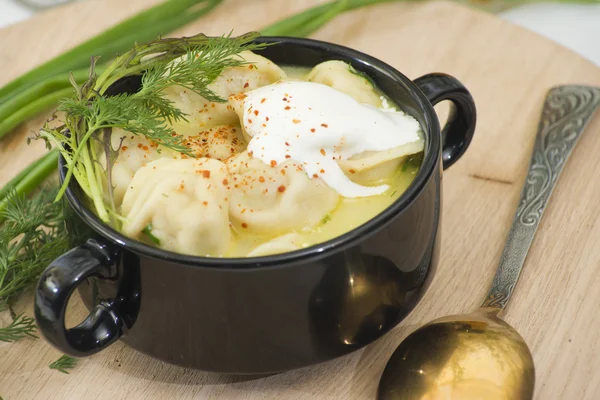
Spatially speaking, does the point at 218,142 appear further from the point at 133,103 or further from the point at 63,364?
the point at 63,364

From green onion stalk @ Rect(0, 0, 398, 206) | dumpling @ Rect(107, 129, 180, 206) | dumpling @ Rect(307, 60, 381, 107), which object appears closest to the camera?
dumpling @ Rect(107, 129, 180, 206)

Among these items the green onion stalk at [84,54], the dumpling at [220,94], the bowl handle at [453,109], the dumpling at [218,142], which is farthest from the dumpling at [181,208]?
the green onion stalk at [84,54]

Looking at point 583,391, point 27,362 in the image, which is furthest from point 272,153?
point 583,391

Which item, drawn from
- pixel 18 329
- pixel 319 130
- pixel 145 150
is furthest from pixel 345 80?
pixel 18 329

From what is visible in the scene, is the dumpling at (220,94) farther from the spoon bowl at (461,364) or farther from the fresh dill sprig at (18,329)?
the spoon bowl at (461,364)

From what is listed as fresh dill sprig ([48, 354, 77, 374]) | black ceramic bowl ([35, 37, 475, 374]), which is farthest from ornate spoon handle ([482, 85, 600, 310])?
fresh dill sprig ([48, 354, 77, 374])

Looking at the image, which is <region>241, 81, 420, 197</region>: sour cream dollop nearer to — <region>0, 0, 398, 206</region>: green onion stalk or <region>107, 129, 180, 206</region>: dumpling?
<region>107, 129, 180, 206</region>: dumpling
